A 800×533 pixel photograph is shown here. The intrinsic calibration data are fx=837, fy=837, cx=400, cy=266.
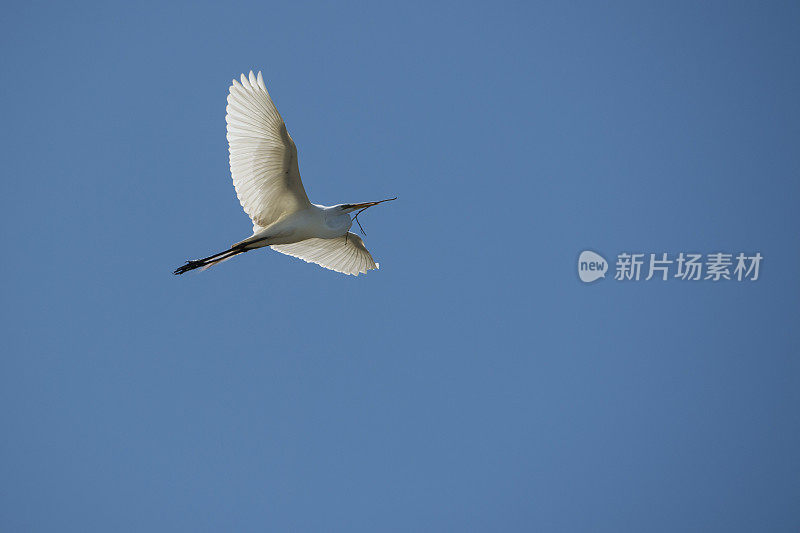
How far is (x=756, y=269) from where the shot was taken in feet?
61.3

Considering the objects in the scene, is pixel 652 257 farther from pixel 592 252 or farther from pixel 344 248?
pixel 344 248

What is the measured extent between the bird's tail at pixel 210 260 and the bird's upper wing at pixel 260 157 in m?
0.65

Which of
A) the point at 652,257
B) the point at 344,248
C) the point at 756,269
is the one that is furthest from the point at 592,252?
the point at 344,248

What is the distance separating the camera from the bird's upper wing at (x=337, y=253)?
12.5 metres

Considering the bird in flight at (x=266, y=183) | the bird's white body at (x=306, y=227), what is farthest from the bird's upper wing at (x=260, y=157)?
the bird's white body at (x=306, y=227)

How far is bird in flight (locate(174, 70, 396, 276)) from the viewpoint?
10.1 m

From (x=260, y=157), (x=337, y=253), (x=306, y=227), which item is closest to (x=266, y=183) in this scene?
(x=260, y=157)

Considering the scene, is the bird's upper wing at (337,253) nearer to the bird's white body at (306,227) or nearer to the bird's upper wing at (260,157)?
the bird's white body at (306,227)

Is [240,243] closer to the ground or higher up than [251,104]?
closer to the ground

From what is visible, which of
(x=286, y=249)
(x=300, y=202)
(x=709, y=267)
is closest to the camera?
(x=300, y=202)

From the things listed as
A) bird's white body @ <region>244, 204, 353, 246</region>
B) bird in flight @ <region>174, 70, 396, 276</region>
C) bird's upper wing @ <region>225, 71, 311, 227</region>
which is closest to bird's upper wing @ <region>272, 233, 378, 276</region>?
bird in flight @ <region>174, 70, 396, 276</region>

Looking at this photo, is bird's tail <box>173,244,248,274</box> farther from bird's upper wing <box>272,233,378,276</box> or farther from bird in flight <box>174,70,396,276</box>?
bird's upper wing <box>272,233,378,276</box>

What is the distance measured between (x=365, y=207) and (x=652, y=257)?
924 cm

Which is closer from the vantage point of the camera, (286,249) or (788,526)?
(286,249)
